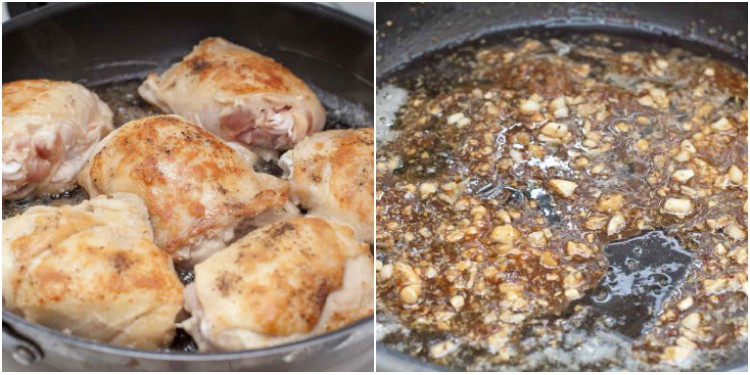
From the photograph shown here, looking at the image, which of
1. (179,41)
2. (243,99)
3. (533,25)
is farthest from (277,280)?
(533,25)

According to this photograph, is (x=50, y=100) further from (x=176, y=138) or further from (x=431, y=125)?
(x=431, y=125)

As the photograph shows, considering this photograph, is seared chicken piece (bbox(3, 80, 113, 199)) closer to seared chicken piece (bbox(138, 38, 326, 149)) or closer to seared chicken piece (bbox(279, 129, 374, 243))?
seared chicken piece (bbox(138, 38, 326, 149))

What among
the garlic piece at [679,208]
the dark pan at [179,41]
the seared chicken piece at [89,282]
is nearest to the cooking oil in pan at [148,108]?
the dark pan at [179,41]

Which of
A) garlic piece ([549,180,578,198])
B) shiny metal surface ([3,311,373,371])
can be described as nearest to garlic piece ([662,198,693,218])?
garlic piece ([549,180,578,198])

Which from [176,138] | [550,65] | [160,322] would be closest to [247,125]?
[176,138]

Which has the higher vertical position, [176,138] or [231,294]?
[176,138]
